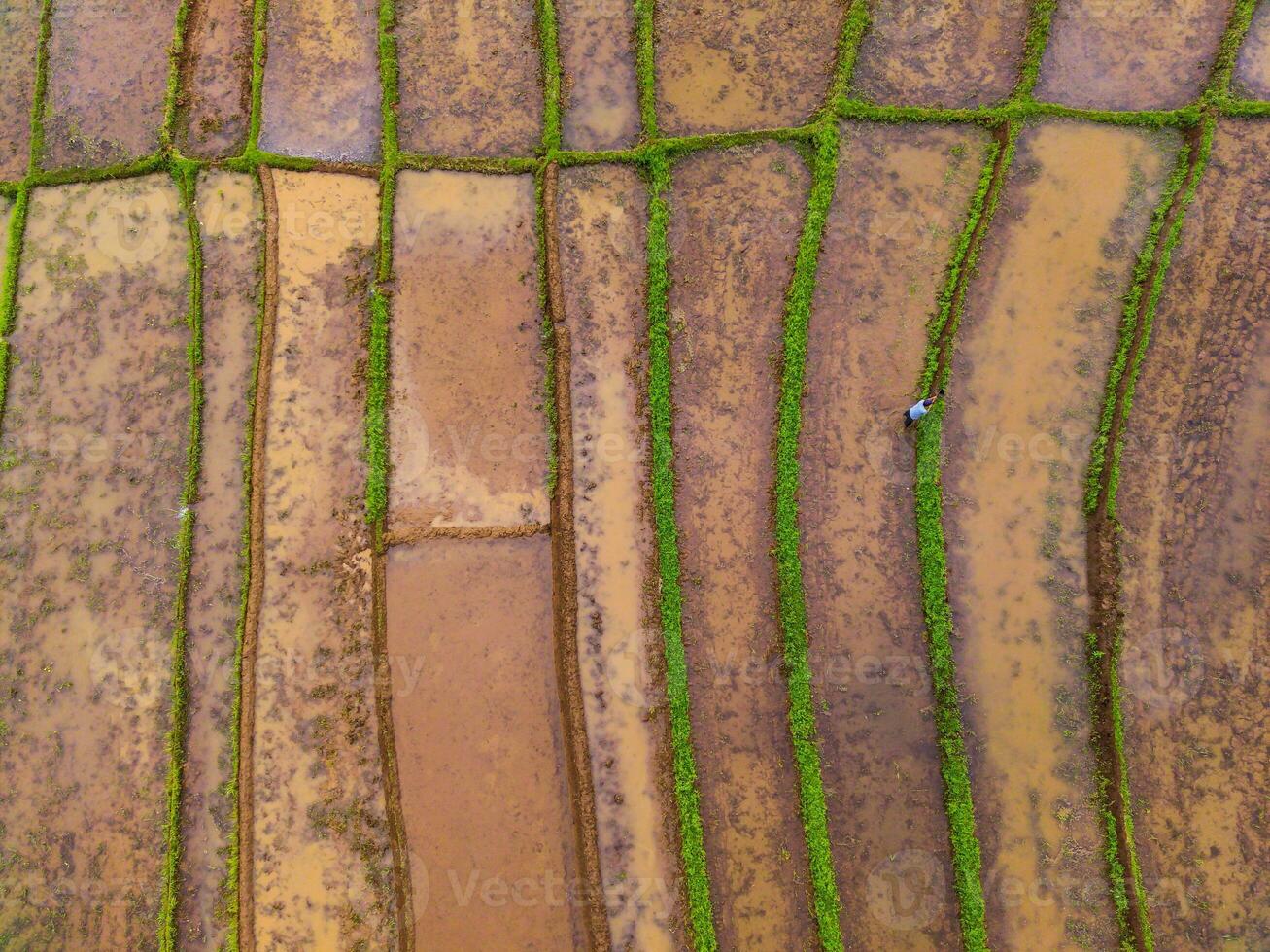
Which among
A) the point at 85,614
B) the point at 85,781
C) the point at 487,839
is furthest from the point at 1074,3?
the point at 85,781

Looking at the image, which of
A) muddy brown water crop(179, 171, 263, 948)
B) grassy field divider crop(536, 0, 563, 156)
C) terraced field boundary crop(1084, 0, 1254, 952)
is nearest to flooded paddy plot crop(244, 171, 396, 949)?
muddy brown water crop(179, 171, 263, 948)

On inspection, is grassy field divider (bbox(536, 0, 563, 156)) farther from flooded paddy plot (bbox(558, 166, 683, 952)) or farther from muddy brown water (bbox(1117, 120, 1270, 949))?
muddy brown water (bbox(1117, 120, 1270, 949))

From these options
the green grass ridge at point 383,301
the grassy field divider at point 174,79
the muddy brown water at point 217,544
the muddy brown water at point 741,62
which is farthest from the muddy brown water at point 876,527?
the grassy field divider at point 174,79

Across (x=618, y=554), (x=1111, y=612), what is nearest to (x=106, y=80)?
(x=618, y=554)

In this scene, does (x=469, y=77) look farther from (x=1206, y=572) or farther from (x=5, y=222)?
(x=1206, y=572)

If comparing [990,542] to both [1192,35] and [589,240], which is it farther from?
[1192,35]
